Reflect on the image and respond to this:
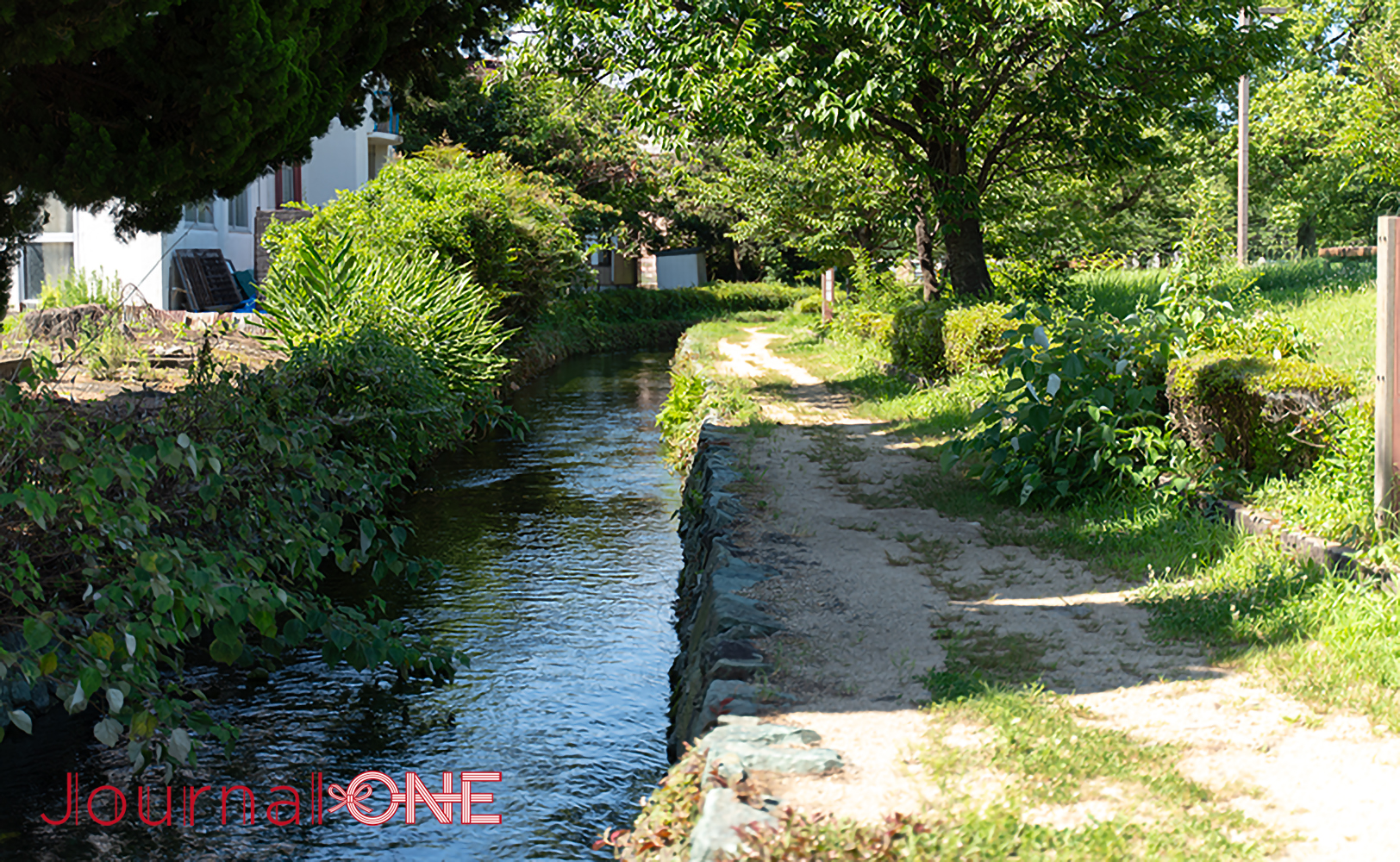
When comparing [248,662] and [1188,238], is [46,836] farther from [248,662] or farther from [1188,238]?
[1188,238]

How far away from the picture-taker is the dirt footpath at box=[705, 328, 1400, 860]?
3383 millimetres

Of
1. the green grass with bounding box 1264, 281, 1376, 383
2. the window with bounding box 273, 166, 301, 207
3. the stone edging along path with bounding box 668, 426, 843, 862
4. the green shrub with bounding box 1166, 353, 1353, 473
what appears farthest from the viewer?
the window with bounding box 273, 166, 301, 207

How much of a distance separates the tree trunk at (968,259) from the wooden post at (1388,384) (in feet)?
31.3

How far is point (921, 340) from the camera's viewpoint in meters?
13.9

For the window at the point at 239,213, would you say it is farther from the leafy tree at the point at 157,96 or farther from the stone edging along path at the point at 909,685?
the stone edging along path at the point at 909,685

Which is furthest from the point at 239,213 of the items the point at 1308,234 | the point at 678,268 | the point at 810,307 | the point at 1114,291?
the point at 1308,234

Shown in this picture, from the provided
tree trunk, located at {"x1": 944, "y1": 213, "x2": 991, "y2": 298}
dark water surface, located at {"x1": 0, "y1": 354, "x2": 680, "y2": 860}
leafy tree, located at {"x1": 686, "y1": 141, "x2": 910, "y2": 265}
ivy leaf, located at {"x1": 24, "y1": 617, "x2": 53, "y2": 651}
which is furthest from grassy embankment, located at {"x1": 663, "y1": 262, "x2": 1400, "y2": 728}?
leafy tree, located at {"x1": 686, "y1": 141, "x2": 910, "y2": 265}

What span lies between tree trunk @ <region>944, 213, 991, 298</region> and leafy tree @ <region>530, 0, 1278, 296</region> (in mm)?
27

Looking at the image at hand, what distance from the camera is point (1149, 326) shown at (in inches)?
307

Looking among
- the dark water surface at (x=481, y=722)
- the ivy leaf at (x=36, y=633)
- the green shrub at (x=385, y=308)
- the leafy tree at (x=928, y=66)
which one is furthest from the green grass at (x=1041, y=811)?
the leafy tree at (x=928, y=66)

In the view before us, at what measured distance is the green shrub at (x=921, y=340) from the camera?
13.6 m

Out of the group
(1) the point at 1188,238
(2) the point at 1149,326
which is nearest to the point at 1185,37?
(1) the point at 1188,238

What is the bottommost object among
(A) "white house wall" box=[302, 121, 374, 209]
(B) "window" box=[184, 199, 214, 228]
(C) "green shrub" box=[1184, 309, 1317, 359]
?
(C) "green shrub" box=[1184, 309, 1317, 359]

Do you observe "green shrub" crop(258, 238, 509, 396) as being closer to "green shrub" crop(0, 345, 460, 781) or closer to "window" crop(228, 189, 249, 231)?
"green shrub" crop(0, 345, 460, 781)
